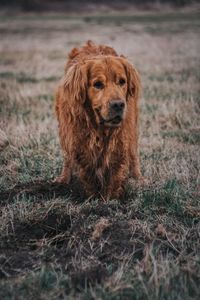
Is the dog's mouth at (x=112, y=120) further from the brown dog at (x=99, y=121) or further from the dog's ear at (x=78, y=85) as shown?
the dog's ear at (x=78, y=85)

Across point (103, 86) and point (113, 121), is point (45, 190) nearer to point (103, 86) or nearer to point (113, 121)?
point (113, 121)

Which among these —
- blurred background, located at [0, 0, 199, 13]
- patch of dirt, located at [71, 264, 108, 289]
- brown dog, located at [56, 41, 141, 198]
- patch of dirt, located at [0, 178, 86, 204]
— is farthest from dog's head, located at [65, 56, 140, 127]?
Result: blurred background, located at [0, 0, 199, 13]

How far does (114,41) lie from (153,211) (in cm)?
1730

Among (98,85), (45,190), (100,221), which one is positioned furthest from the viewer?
(45,190)

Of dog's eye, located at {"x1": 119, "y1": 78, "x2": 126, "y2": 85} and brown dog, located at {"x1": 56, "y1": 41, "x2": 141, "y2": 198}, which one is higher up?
dog's eye, located at {"x1": 119, "y1": 78, "x2": 126, "y2": 85}

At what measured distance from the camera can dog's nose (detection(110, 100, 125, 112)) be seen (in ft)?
12.8

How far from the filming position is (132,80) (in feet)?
14.5

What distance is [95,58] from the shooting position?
4328 mm

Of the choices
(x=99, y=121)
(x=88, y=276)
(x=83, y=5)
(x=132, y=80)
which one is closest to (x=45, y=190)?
(x=99, y=121)

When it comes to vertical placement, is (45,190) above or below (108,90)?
below

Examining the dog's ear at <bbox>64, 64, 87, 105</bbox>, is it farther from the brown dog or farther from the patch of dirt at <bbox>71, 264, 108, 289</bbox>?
the patch of dirt at <bbox>71, 264, 108, 289</bbox>

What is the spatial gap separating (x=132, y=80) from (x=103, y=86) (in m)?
0.40

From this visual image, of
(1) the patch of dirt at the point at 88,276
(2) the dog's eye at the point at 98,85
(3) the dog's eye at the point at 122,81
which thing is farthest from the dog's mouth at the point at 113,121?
(1) the patch of dirt at the point at 88,276

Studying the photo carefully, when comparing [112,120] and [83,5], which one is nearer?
[112,120]
